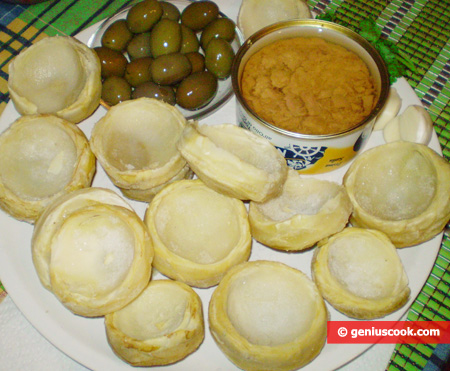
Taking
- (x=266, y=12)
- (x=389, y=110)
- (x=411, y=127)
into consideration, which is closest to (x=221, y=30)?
(x=266, y=12)

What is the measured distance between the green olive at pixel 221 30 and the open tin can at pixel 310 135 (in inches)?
12.5

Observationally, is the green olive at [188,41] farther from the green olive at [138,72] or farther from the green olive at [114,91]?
the green olive at [114,91]

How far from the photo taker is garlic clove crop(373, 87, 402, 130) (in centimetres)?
208

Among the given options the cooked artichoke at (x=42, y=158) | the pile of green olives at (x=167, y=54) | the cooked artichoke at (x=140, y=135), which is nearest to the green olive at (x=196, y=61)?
the pile of green olives at (x=167, y=54)

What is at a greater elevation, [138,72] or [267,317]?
[138,72]

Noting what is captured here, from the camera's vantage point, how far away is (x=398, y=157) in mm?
1837

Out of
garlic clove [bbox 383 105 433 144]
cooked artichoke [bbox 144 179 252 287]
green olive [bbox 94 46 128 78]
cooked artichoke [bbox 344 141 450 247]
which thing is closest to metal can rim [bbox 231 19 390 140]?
cooked artichoke [bbox 344 141 450 247]

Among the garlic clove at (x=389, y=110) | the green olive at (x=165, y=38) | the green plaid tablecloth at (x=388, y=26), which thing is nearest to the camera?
the garlic clove at (x=389, y=110)

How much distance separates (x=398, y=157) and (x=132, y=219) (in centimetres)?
114

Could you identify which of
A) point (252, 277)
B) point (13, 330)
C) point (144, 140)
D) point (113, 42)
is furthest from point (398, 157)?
point (13, 330)

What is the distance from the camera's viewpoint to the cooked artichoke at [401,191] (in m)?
1.66

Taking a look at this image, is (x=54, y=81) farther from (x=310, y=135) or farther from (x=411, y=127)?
(x=411, y=127)

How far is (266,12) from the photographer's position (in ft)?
7.52

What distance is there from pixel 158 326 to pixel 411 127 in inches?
56.8
